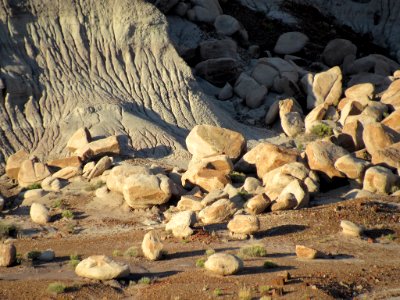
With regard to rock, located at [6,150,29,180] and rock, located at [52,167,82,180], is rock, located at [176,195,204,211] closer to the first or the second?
rock, located at [52,167,82,180]

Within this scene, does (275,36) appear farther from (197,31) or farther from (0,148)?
(0,148)

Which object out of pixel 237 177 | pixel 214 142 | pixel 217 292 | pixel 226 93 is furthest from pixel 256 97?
pixel 217 292

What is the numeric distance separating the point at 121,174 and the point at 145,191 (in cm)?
123

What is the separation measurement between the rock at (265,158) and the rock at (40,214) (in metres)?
5.72

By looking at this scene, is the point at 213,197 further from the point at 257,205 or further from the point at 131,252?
the point at 131,252

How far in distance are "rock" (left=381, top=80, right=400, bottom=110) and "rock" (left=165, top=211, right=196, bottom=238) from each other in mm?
11711

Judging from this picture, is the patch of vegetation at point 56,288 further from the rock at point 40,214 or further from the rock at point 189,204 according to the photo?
the rock at point 189,204

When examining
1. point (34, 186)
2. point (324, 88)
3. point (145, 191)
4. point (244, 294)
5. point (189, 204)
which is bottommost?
point (34, 186)

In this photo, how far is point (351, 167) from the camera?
76.1 feet

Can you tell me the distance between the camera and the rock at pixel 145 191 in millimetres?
22078

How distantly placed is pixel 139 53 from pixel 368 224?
12450 millimetres

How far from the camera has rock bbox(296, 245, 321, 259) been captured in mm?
17578

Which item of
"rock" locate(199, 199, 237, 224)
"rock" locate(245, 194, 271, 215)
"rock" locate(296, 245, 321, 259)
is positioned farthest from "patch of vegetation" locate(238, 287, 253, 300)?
"rock" locate(245, 194, 271, 215)

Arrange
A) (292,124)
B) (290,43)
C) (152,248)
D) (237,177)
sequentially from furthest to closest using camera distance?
(290,43) → (292,124) → (237,177) → (152,248)
